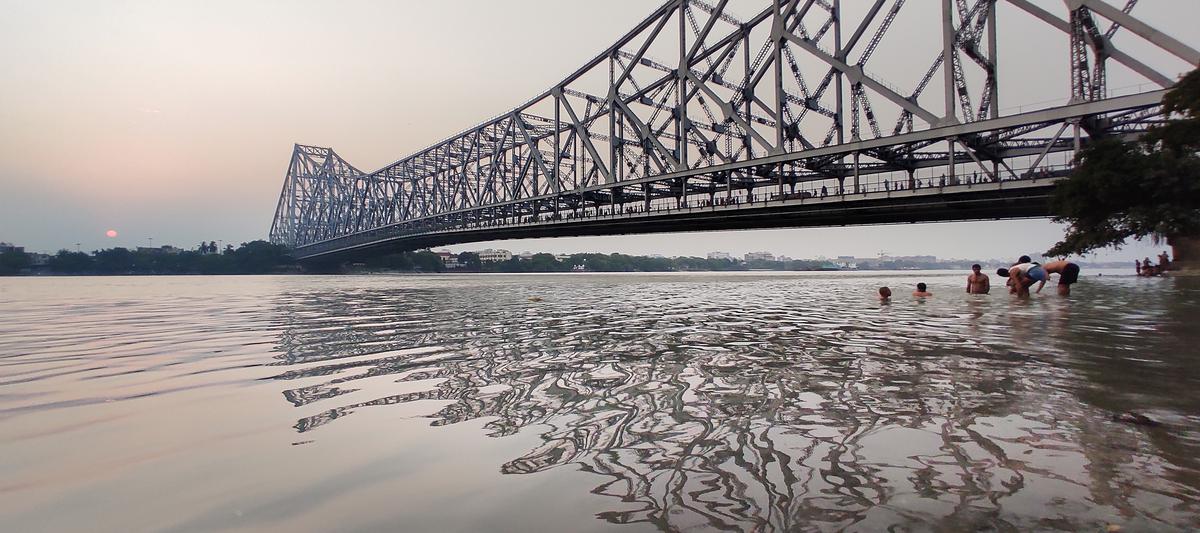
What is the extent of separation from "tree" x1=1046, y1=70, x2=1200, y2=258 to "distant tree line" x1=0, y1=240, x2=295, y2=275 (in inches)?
5820

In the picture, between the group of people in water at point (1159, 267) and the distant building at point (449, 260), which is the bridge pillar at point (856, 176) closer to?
the group of people in water at point (1159, 267)

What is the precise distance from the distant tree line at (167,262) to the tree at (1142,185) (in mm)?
147835

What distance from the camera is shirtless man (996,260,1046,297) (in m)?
20.9

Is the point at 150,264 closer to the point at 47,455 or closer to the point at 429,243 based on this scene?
the point at 429,243

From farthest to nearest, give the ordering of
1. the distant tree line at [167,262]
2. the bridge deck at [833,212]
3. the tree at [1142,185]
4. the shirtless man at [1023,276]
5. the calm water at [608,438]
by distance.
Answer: the distant tree line at [167,262] → the bridge deck at [833,212] → the tree at [1142,185] → the shirtless man at [1023,276] → the calm water at [608,438]

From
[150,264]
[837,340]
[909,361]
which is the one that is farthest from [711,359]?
[150,264]

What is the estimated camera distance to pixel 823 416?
4762 millimetres

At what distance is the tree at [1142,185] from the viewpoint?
2539 centimetres

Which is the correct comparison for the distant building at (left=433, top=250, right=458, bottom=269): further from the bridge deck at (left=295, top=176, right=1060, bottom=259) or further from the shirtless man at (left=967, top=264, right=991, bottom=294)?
the shirtless man at (left=967, top=264, right=991, bottom=294)

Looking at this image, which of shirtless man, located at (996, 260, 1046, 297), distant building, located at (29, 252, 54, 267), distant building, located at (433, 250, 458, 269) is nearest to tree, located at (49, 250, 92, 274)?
distant building, located at (29, 252, 54, 267)

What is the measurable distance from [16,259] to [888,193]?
176 meters

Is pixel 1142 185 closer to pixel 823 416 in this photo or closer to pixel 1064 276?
pixel 1064 276

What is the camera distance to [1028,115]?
115 ft

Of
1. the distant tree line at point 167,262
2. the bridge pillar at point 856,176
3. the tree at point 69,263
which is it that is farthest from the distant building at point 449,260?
the bridge pillar at point 856,176
